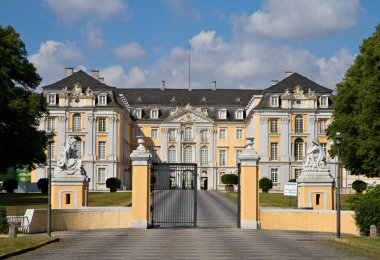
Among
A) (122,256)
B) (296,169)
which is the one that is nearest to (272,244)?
(122,256)

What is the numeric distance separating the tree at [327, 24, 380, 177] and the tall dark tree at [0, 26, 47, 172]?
67.1 feet

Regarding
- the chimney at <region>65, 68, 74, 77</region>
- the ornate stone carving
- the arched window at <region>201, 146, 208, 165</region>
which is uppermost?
the chimney at <region>65, 68, 74, 77</region>

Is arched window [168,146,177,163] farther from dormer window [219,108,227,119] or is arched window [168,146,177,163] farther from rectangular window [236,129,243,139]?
rectangular window [236,129,243,139]

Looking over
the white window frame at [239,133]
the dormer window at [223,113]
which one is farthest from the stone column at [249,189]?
the dormer window at [223,113]

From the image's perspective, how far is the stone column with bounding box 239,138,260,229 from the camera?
94.9 feet

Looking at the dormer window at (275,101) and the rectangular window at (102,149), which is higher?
the dormer window at (275,101)

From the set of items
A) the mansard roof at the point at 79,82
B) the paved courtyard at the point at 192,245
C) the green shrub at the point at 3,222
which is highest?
the mansard roof at the point at 79,82

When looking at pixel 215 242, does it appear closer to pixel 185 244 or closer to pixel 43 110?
pixel 185 244

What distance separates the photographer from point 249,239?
81.0 feet

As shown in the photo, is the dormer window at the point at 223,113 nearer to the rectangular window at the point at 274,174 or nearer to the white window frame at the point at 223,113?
the white window frame at the point at 223,113

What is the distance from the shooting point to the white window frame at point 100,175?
88312 millimetres

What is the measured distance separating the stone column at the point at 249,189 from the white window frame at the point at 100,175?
60.2 m

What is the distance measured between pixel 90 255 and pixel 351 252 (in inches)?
269

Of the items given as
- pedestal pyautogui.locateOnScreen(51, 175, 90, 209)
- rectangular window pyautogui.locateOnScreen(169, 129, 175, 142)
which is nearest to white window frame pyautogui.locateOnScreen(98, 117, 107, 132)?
rectangular window pyautogui.locateOnScreen(169, 129, 175, 142)
